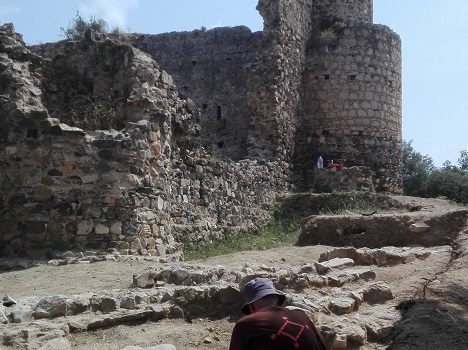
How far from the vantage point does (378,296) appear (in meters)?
6.59

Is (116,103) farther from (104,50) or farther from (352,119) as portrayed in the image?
(352,119)

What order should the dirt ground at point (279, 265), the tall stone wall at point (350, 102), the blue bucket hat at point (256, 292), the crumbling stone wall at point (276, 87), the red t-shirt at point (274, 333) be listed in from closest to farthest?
the red t-shirt at point (274, 333) < the blue bucket hat at point (256, 292) < the dirt ground at point (279, 265) < the crumbling stone wall at point (276, 87) < the tall stone wall at point (350, 102)

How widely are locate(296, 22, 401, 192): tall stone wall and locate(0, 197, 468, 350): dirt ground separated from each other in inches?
456

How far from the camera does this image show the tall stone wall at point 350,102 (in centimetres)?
2089

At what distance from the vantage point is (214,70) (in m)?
21.2

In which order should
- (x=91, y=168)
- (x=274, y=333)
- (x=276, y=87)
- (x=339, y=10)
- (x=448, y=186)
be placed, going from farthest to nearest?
(x=448, y=186) → (x=339, y=10) → (x=276, y=87) → (x=91, y=168) → (x=274, y=333)

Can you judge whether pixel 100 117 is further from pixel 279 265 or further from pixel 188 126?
pixel 279 265

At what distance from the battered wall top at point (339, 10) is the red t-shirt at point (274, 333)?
19.2 metres

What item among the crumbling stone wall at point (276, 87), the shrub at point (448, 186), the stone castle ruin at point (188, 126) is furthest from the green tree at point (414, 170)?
the crumbling stone wall at point (276, 87)

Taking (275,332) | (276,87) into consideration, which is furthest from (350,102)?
(275,332)

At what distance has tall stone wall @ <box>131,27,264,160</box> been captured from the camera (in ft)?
66.3

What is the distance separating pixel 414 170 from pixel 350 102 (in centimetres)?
869

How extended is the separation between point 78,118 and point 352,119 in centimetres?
1168

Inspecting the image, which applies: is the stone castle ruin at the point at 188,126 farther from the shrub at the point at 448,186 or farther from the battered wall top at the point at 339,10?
the shrub at the point at 448,186
